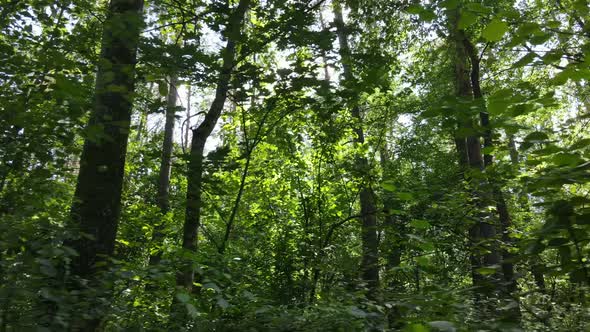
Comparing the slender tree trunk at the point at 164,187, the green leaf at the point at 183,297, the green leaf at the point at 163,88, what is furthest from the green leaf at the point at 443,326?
the slender tree trunk at the point at 164,187

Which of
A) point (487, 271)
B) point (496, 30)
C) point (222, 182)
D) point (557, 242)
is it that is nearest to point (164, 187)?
point (222, 182)

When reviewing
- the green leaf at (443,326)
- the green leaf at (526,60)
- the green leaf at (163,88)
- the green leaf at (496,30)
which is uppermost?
the green leaf at (163,88)

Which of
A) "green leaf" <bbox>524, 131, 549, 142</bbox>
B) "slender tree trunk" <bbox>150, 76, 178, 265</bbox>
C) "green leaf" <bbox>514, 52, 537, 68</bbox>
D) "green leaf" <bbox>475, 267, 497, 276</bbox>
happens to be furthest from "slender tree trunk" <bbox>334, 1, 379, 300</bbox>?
"slender tree trunk" <bbox>150, 76, 178, 265</bbox>

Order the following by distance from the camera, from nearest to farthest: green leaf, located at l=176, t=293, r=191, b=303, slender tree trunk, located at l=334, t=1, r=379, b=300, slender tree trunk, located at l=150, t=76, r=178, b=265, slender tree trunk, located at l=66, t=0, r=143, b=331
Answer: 1. green leaf, located at l=176, t=293, r=191, b=303
2. slender tree trunk, located at l=66, t=0, r=143, b=331
3. slender tree trunk, located at l=334, t=1, r=379, b=300
4. slender tree trunk, located at l=150, t=76, r=178, b=265

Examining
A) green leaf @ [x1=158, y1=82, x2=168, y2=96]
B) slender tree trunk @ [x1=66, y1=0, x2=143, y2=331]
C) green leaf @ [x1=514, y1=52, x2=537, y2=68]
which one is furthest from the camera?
slender tree trunk @ [x1=66, y1=0, x2=143, y2=331]

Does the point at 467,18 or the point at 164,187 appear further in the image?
the point at 164,187

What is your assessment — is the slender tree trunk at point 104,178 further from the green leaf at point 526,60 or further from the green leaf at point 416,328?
the green leaf at point 526,60

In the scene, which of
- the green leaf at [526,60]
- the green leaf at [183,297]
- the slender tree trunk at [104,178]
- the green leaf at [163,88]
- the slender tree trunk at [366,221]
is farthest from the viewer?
the slender tree trunk at [366,221]

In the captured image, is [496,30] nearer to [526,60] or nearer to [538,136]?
[526,60]

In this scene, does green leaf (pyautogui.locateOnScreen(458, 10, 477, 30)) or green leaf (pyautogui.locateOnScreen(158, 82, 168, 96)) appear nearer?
green leaf (pyautogui.locateOnScreen(458, 10, 477, 30))

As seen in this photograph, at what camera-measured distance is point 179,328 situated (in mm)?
2559

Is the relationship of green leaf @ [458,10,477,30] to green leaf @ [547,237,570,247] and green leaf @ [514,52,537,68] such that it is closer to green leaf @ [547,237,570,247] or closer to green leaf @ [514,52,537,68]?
green leaf @ [514,52,537,68]

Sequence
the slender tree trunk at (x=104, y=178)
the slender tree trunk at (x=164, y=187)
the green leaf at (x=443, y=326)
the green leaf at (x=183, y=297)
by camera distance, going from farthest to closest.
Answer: the slender tree trunk at (x=164, y=187), the slender tree trunk at (x=104, y=178), the green leaf at (x=183, y=297), the green leaf at (x=443, y=326)

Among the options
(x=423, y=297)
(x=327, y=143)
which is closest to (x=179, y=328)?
(x=423, y=297)
